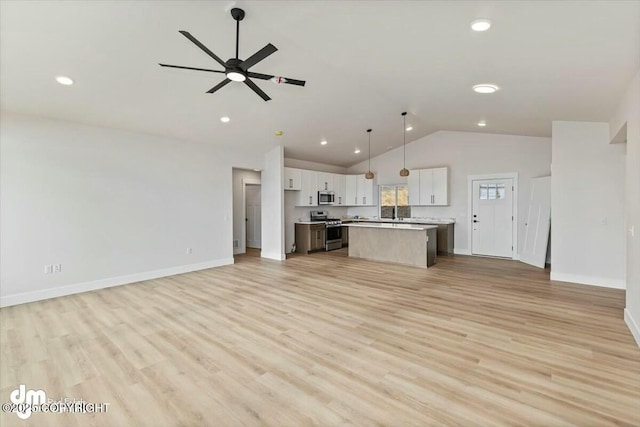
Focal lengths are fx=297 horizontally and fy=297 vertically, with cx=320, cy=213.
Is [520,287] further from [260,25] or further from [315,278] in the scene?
[260,25]

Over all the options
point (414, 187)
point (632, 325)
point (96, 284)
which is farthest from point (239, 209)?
point (632, 325)

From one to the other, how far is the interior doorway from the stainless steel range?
3.72 m

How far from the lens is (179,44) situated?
127 inches

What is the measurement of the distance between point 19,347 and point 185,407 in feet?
7.47

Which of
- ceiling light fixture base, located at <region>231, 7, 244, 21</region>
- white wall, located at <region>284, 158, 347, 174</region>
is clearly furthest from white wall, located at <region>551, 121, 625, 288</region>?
white wall, located at <region>284, 158, 347, 174</region>

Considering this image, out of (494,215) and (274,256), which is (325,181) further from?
(494,215)

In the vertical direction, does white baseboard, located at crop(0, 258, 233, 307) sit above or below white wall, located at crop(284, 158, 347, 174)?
below

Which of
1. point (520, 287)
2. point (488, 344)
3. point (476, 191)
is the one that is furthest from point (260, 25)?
point (476, 191)

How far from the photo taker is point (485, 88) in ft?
12.5

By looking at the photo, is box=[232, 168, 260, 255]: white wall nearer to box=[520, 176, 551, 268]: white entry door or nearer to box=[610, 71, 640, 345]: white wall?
box=[520, 176, 551, 268]: white entry door

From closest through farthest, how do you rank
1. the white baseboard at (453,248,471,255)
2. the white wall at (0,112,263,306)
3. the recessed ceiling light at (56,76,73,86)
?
the recessed ceiling light at (56,76,73,86), the white wall at (0,112,263,306), the white baseboard at (453,248,471,255)

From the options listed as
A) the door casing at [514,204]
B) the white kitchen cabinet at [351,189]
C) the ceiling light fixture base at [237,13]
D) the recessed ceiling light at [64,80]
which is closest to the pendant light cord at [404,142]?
the white kitchen cabinet at [351,189]

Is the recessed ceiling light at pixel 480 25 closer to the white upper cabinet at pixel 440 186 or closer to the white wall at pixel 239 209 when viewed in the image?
the white upper cabinet at pixel 440 186

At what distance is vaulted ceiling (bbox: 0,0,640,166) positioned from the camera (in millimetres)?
2412
